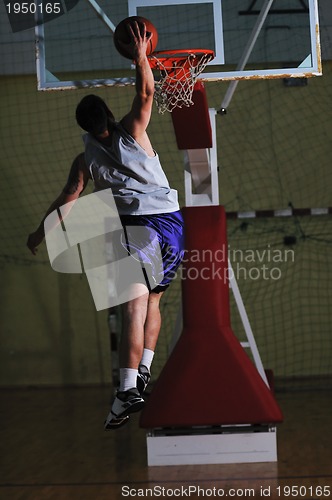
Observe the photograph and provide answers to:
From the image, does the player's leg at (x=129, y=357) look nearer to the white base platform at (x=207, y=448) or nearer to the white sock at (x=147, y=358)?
the white sock at (x=147, y=358)

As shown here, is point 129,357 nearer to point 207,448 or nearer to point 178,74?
point 178,74

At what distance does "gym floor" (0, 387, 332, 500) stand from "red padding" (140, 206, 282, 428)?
35cm

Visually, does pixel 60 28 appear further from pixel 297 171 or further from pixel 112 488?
pixel 297 171

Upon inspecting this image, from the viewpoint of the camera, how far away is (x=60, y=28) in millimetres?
5918

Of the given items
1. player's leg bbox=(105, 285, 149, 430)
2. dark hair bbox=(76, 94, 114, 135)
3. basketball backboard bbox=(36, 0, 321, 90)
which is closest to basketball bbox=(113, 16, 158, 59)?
dark hair bbox=(76, 94, 114, 135)

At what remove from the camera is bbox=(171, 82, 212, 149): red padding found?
516 centimetres

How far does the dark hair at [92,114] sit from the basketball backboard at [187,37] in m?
0.52

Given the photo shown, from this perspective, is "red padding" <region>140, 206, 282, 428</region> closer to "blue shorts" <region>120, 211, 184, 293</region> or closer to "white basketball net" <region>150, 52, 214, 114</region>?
"white basketball net" <region>150, 52, 214, 114</region>

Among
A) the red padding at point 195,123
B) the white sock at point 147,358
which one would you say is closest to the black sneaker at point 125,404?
the white sock at point 147,358

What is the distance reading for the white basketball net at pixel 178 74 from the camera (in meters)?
4.81

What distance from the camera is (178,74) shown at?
4.83m

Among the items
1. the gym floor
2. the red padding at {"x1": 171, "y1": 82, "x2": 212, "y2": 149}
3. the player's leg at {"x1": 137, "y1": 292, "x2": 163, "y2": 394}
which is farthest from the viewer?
the gym floor

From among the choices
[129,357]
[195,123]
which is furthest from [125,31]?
[129,357]

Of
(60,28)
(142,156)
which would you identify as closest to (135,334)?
(142,156)
